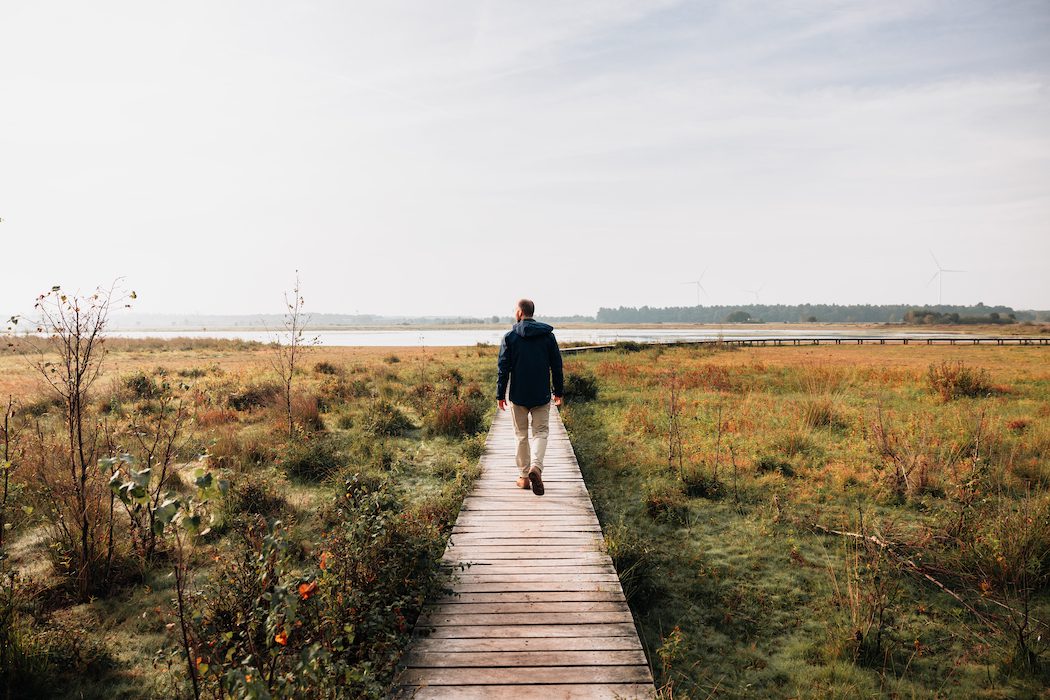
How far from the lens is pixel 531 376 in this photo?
6754mm

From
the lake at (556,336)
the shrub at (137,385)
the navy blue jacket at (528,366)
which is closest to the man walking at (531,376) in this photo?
the navy blue jacket at (528,366)

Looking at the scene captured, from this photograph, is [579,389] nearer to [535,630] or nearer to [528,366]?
[528,366]

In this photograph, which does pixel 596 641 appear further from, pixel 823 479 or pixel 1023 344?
pixel 1023 344

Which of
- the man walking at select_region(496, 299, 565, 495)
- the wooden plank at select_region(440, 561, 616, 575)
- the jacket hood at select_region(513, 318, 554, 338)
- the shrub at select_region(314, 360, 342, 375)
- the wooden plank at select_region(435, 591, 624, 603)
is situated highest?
the jacket hood at select_region(513, 318, 554, 338)

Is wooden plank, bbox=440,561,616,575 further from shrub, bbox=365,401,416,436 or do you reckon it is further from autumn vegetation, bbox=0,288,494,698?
shrub, bbox=365,401,416,436

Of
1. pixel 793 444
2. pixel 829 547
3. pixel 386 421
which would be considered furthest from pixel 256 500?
pixel 793 444

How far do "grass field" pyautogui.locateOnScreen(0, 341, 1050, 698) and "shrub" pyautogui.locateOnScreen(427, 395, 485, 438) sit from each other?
55mm

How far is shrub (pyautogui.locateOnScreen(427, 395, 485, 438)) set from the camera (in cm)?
1178

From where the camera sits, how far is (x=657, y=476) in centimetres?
893

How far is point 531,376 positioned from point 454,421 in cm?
559

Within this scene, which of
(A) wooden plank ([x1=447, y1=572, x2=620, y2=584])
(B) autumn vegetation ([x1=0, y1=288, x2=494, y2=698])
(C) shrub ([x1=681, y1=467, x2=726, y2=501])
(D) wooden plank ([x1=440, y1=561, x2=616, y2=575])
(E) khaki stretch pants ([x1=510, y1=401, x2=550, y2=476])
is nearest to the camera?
(B) autumn vegetation ([x1=0, y1=288, x2=494, y2=698])

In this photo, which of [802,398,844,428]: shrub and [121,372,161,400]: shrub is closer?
[802,398,844,428]: shrub

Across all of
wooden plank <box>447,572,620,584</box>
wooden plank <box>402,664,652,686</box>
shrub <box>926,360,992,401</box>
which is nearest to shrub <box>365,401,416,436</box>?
wooden plank <box>447,572,620,584</box>

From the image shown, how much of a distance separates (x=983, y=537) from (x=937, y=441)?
4594mm
